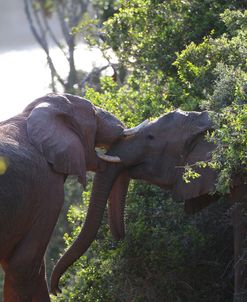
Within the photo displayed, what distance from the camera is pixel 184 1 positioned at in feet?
47.7

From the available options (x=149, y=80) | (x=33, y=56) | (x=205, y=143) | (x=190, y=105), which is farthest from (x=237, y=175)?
(x=33, y=56)

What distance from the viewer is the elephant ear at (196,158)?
1157 centimetres

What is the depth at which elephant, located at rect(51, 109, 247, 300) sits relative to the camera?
11.8 metres

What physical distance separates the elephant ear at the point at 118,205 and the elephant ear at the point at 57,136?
26.8 inches

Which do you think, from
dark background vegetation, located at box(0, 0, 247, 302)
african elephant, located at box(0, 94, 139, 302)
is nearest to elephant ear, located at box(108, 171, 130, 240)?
dark background vegetation, located at box(0, 0, 247, 302)

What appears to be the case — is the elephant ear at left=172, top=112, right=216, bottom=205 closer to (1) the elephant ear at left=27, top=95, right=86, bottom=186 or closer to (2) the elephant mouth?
(2) the elephant mouth

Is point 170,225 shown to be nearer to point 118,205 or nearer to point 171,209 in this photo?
point 171,209

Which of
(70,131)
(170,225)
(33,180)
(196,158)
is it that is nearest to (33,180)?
(33,180)

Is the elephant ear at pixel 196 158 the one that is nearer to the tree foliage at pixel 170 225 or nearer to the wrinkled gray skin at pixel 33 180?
the tree foliage at pixel 170 225

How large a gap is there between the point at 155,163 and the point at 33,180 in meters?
1.55

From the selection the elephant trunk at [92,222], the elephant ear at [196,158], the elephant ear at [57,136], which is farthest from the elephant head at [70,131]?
the elephant ear at [196,158]

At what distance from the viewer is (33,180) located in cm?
1088

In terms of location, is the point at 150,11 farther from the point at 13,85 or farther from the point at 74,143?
the point at 13,85

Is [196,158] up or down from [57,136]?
down
